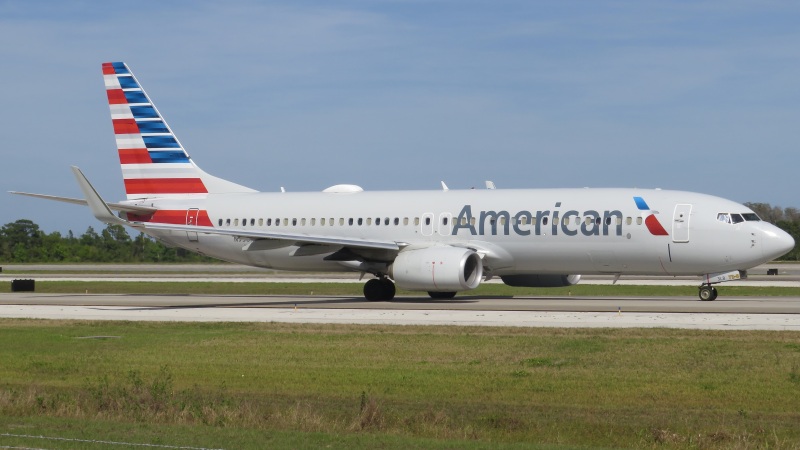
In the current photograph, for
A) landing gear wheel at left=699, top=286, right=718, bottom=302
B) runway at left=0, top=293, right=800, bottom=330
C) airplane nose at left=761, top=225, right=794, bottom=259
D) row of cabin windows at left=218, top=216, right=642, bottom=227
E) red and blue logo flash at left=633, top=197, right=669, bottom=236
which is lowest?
runway at left=0, top=293, right=800, bottom=330

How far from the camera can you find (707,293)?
3706 centimetres

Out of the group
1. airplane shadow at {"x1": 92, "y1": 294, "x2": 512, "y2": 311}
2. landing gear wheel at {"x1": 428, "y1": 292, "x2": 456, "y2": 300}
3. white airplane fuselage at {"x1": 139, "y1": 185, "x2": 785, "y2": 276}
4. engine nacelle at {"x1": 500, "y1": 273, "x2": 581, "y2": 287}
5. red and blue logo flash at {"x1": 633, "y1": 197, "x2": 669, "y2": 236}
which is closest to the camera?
white airplane fuselage at {"x1": 139, "y1": 185, "x2": 785, "y2": 276}

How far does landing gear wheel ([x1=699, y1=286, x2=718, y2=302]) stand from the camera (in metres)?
37.0

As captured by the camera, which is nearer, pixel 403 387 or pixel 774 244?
pixel 403 387

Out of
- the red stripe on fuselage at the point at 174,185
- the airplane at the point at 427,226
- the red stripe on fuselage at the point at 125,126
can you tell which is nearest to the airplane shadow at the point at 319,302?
the airplane at the point at 427,226

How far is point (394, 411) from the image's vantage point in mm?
15781

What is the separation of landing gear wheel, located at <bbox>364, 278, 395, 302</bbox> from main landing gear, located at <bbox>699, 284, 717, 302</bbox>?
11.3m

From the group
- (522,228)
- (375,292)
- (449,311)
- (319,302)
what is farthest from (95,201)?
(522,228)

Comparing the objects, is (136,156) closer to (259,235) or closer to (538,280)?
(259,235)

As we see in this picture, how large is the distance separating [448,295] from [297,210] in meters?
7.49

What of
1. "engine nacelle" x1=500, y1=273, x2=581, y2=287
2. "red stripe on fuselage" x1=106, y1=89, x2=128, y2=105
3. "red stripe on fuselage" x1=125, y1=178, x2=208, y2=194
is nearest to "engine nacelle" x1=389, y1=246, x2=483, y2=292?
"engine nacelle" x1=500, y1=273, x2=581, y2=287

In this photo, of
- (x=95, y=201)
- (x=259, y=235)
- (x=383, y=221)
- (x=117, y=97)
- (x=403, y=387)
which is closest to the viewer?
(x=403, y=387)

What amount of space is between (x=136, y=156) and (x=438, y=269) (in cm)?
1644

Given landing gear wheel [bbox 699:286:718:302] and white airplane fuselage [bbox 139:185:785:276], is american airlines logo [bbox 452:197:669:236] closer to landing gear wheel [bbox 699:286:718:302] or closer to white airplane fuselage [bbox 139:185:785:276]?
white airplane fuselage [bbox 139:185:785:276]
